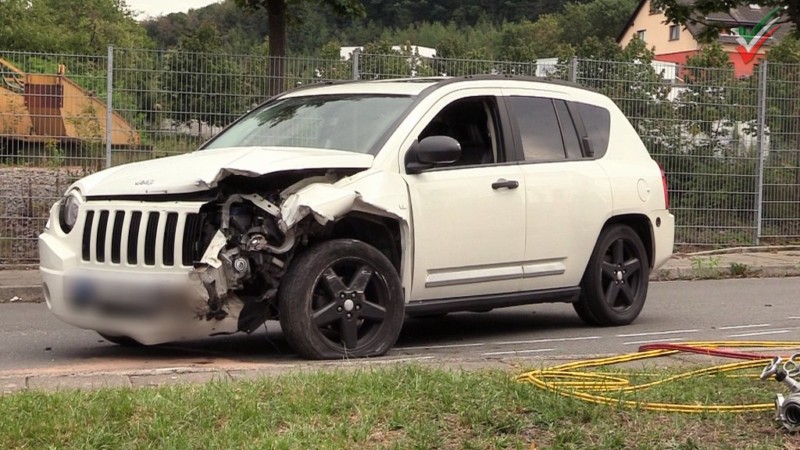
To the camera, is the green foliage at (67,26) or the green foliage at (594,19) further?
the green foliage at (594,19)

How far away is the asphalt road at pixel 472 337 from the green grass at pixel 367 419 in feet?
4.99

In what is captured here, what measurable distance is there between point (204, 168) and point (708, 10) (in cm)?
1175

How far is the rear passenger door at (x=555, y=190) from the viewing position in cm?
816

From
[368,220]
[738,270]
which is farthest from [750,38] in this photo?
[368,220]

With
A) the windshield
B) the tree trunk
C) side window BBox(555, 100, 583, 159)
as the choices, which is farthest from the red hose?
the tree trunk

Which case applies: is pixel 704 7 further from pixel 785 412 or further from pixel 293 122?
pixel 785 412

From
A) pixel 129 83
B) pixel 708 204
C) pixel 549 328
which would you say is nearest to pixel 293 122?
pixel 549 328

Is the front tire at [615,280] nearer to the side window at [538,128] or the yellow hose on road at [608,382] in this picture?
the side window at [538,128]

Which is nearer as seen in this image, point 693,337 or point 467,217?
point 467,217

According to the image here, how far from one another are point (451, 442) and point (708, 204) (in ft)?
38.2

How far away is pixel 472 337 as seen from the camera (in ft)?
27.7

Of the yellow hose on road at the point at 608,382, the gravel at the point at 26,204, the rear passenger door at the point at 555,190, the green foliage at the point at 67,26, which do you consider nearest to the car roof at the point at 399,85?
→ the rear passenger door at the point at 555,190

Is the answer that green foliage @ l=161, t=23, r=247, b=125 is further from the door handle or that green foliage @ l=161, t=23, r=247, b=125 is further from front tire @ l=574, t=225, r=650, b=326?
the door handle

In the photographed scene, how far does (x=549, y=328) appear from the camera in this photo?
9.04 meters
